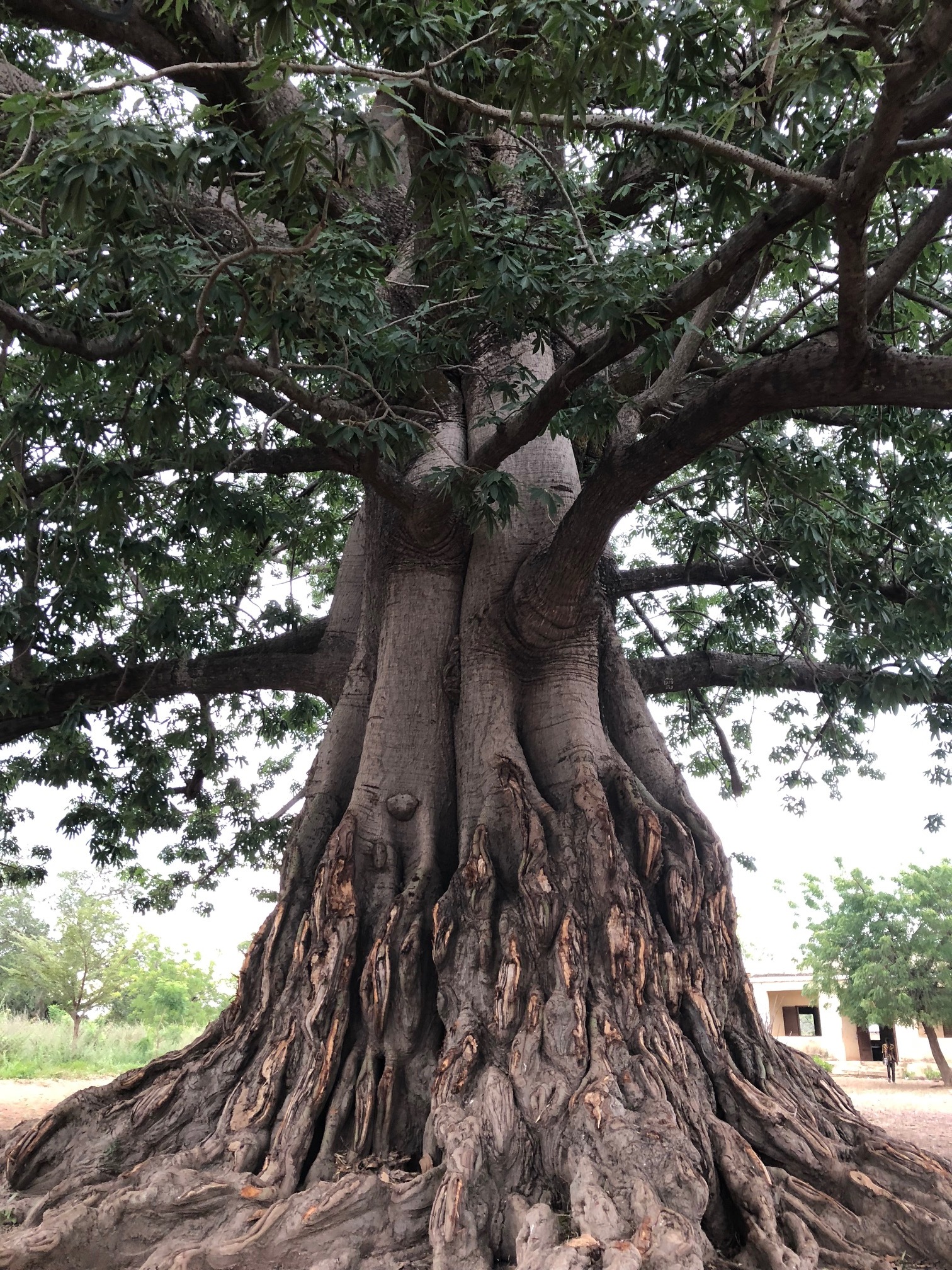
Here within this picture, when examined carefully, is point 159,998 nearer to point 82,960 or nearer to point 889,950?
point 82,960

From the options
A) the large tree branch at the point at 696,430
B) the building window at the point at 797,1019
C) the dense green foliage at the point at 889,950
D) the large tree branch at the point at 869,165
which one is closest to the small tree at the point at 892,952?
the dense green foliage at the point at 889,950

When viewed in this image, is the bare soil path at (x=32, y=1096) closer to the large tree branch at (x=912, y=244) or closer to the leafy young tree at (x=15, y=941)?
the leafy young tree at (x=15, y=941)

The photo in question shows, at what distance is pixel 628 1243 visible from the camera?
293 centimetres

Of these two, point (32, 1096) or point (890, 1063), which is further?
point (890, 1063)

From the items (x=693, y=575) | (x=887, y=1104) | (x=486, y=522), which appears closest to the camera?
(x=486, y=522)

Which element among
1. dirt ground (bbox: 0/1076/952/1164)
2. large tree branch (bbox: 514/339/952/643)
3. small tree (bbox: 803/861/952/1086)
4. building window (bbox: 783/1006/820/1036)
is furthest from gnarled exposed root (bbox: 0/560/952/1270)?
building window (bbox: 783/1006/820/1036)

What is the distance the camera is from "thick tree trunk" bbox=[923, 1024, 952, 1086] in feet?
52.9

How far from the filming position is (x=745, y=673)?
264 inches

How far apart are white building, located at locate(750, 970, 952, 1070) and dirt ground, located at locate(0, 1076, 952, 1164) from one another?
2.75 metres

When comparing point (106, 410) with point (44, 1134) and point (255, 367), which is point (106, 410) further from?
point (44, 1134)

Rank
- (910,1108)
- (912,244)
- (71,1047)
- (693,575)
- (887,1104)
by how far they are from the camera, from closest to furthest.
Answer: (912,244) < (693,575) < (910,1108) < (887,1104) < (71,1047)

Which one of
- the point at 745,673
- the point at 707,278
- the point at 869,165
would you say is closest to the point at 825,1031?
the point at 745,673

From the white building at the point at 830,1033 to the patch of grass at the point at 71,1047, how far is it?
12.1 metres

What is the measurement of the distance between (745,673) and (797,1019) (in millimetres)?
21106
